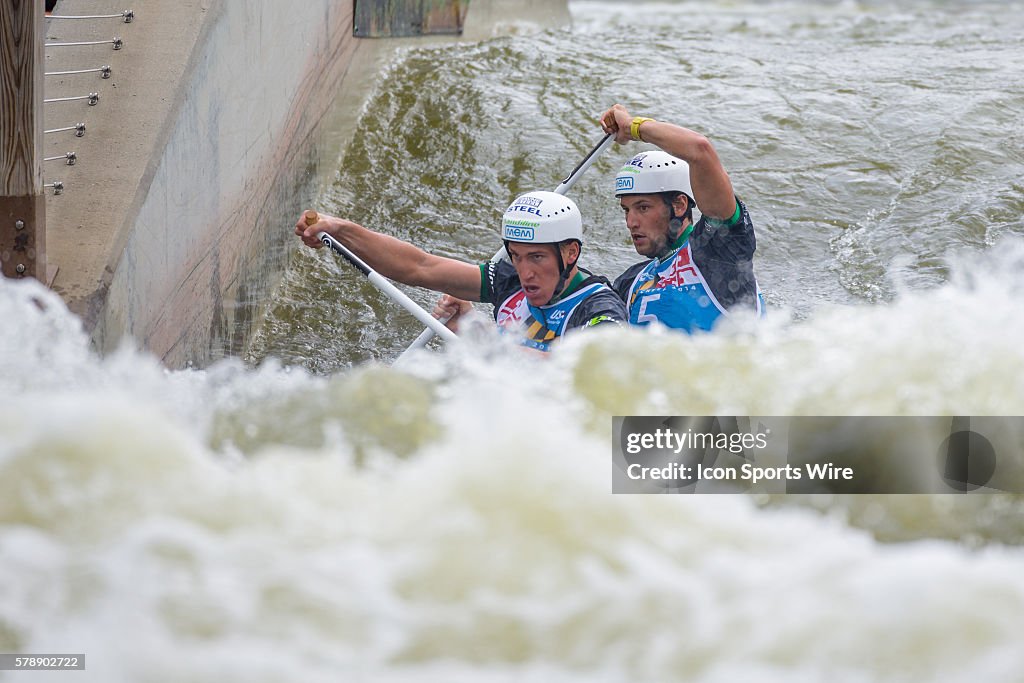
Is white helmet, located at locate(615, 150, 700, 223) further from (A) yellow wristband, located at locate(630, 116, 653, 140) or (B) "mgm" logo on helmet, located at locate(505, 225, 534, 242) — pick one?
(B) "mgm" logo on helmet, located at locate(505, 225, 534, 242)

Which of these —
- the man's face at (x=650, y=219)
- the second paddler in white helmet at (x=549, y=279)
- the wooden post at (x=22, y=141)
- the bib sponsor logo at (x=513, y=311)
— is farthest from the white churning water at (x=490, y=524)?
the man's face at (x=650, y=219)

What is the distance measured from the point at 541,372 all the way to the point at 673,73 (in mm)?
6457

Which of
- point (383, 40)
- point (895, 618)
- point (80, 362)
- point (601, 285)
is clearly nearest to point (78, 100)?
point (80, 362)

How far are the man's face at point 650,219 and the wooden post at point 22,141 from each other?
97.3 inches

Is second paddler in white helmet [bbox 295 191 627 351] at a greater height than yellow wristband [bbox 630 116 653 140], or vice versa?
yellow wristband [bbox 630 116 653 140]

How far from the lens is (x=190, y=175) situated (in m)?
5.46

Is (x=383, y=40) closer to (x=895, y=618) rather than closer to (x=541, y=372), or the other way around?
(x=541, y=372)

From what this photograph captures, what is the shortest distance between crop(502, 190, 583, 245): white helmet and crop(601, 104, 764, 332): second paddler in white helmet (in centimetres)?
40

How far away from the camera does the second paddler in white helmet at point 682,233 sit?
453 cm

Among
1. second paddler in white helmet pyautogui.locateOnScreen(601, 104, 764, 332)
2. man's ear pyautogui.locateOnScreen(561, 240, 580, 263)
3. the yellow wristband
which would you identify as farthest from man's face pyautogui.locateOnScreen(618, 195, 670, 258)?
man's ear pyautogui.locateOnScreen(561, 240, 580, 263)

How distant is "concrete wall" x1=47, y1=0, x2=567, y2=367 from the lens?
4.84 m

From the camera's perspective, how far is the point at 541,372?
373 cm

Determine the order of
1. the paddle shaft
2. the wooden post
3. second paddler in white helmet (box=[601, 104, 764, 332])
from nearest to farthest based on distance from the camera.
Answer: the wooden post, second paddler in white helmet (box=[601, 104, 764, 332]), the paddle shaft

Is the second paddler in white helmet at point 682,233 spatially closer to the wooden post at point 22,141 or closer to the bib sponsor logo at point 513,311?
the bib sponsor logo at point 513,311
